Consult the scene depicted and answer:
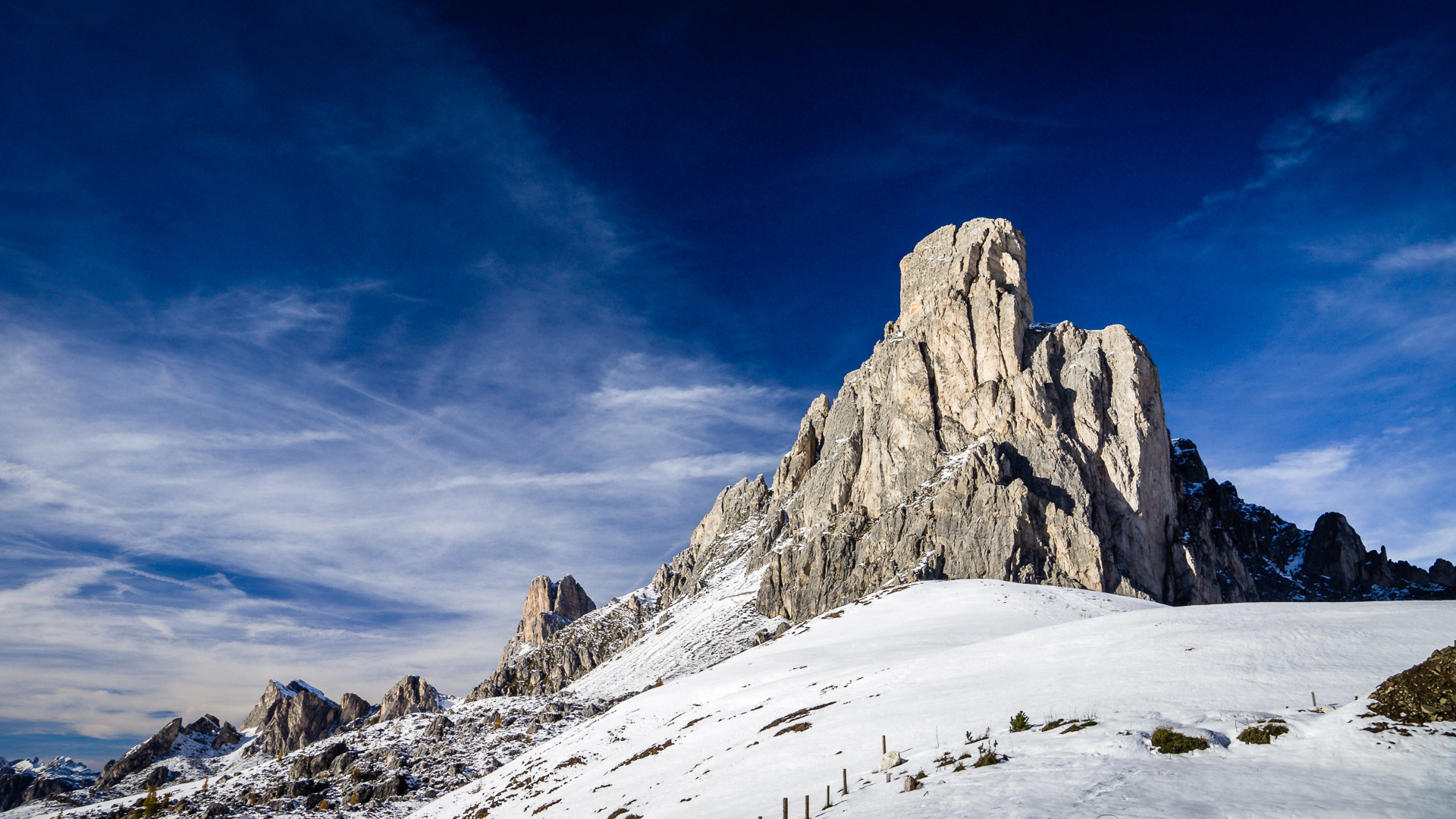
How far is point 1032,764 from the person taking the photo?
18.9m

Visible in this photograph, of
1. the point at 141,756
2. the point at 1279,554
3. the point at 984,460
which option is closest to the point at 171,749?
the point at 141,756

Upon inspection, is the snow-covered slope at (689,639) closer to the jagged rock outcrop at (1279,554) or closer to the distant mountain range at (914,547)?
the distant mountain range at (914,547)

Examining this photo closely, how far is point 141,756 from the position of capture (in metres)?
140

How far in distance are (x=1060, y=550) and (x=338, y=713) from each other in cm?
16127

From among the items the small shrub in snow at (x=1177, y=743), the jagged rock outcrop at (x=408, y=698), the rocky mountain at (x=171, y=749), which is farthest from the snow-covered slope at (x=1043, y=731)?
the rocky mountain at (x=171, y=749)

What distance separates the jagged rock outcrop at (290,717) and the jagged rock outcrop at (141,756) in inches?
616

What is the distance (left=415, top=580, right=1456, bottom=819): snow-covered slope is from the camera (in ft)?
52.0

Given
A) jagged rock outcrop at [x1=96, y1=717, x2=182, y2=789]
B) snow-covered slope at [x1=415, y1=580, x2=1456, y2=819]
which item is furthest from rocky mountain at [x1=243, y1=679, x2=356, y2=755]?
snow-covered slope at [x1=415, y1=580, x2=1456, y2=819]

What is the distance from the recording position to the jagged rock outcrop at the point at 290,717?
154 meters

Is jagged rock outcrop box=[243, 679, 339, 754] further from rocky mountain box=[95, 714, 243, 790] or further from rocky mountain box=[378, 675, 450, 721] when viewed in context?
rocky mountain box=[378, 675, 450, 721]

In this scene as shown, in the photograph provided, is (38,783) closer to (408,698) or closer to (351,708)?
(351,708)

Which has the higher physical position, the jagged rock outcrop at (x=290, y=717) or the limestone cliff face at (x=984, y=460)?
the limestone cliff face at (x=984, y=460)

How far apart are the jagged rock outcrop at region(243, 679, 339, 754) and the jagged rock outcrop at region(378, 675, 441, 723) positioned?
63.0 ft

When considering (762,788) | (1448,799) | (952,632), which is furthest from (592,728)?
(1448,799)
